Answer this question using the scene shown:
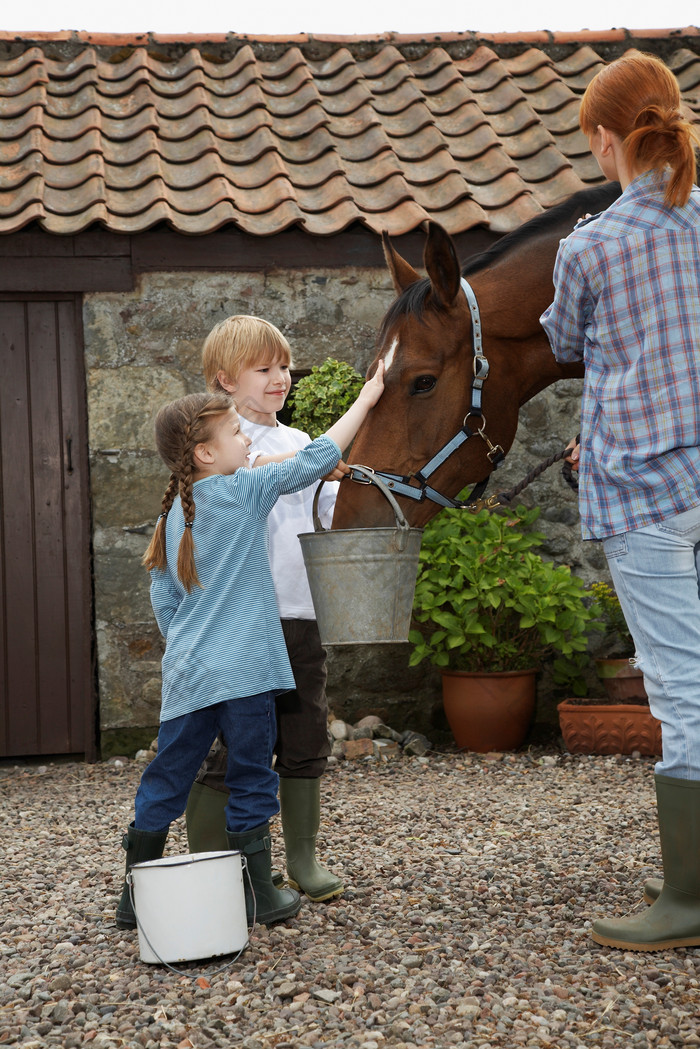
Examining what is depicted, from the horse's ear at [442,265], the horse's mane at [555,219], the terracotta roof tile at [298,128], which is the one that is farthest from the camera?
the terracotta roof tile at [298,128]

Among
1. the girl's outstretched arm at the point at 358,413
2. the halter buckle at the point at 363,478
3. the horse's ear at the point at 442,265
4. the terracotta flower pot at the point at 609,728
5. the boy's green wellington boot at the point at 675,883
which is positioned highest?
the horse's ear at the point at 442,265

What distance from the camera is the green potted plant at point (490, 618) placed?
4680mm

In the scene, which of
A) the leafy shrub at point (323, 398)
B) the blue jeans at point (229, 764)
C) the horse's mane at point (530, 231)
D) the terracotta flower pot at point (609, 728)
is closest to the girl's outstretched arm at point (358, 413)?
the horse's mane at point (530, 231)

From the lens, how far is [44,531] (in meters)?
5.03

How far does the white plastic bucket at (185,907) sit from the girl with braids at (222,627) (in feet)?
0.50

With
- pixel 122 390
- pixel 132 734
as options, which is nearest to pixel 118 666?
pixel 132 734

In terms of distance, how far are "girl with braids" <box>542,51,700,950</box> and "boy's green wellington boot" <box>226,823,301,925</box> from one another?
769 millimetres

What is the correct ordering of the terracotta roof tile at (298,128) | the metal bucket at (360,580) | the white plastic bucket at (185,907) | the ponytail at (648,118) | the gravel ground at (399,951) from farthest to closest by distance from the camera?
the terracotta roof tile at (298,128) → the metal bucket at (360,580) → the white plastic bucket at (185,907) → the ponytail at (648,118) → the gravel ground at (399,951)

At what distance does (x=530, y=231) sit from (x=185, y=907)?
1.95 metres

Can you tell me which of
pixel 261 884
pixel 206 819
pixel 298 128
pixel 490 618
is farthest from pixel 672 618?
pixel 298 128

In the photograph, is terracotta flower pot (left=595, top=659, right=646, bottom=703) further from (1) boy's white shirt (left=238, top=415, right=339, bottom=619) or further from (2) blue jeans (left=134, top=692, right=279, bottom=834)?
(2) blue jeans (left=134, top=692, right=279, bottom=834)

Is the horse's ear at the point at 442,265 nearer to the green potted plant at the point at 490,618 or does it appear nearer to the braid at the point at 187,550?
the braid at the point at 187,550

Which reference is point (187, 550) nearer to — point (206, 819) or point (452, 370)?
point (206, 819)

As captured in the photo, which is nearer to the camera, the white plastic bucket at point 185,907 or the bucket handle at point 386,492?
the white plastic bucket at point 185,907
